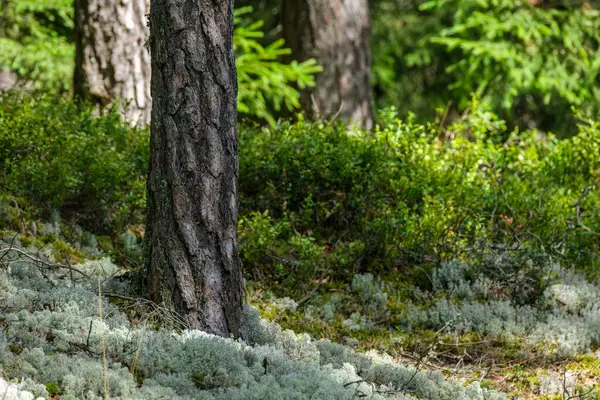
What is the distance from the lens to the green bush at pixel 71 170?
5918 millimetres

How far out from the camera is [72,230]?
5.96 m

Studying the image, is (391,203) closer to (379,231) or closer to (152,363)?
(379,231)

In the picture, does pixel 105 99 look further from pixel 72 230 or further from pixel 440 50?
pixel 440 50

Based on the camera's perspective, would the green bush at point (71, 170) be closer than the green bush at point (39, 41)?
Yes

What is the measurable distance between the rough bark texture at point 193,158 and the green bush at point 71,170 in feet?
5.89

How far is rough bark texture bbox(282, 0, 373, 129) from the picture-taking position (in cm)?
984

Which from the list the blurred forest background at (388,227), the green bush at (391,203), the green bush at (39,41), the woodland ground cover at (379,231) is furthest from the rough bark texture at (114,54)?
the green bush at (39,41)

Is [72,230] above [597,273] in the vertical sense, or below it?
above

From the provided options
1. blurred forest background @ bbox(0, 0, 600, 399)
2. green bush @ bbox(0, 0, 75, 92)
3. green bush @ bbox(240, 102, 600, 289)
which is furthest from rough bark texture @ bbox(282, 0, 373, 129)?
green bush @ bbox(0, 0, 75, 92)

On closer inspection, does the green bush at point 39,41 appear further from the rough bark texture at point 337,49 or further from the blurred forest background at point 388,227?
the rough bark texture at point 337,49

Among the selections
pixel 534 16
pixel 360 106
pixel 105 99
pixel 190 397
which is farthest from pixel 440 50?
pixel 190 397

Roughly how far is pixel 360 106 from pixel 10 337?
7.00 metres

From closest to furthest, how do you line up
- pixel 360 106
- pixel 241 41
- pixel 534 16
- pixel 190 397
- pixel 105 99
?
pixel 190 397
pixel 105 99
pixel 241 41
pixel 360 106
pixel 534 16

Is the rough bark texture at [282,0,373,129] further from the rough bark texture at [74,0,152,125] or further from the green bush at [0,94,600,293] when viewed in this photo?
the rough bark texture at [74,0,152,125]
